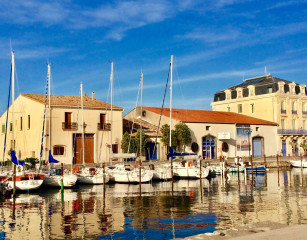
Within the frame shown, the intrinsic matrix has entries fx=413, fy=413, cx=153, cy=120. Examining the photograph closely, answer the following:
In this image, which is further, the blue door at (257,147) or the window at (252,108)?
the window at (252,108)

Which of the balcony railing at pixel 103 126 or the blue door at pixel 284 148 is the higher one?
the balcony railing at pixel 103 126

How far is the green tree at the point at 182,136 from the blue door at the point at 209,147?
4.36 m

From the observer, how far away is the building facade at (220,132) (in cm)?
5888

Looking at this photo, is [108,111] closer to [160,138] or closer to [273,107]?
[160,138]

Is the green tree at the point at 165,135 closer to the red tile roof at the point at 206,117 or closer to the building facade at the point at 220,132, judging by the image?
the building facade at the point at 220,132

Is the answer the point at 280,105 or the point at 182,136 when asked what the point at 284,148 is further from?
the point at 182,136

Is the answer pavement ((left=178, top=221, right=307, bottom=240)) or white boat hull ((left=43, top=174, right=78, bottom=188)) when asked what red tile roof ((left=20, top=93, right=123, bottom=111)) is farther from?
pavement ((left=178, top=221, right=307, bottom=240))

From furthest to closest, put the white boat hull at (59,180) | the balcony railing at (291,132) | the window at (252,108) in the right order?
1. the window at (252,108)
2. the balcony railing at (291,132)
3. the white boat hull at (59,180)

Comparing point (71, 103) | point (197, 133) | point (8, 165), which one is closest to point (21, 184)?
point (8, 165)

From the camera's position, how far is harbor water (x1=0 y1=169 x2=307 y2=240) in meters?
18.3

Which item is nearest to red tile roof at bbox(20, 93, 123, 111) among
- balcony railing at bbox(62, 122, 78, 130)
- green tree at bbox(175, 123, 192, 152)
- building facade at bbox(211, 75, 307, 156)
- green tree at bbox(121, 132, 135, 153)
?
balcony railing at bbox(62, 122, 78, 130)

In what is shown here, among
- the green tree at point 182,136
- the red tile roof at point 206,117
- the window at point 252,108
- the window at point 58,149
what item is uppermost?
the window at point 252,108

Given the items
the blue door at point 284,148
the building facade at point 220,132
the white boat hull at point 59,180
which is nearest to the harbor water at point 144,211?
the white boat hull at point 59,180

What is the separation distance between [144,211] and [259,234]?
35.8ft
